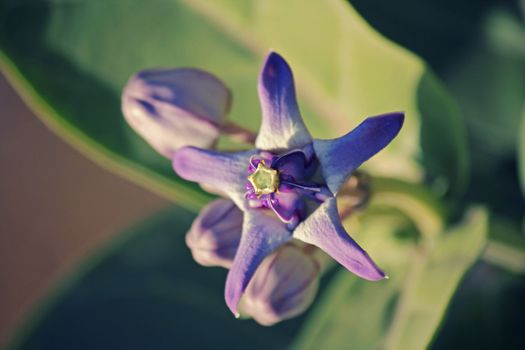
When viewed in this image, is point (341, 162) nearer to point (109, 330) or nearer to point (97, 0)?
point (97, 0)

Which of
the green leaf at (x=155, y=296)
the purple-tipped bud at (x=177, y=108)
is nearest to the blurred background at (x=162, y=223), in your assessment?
the green leaf at (x=155, y=296)

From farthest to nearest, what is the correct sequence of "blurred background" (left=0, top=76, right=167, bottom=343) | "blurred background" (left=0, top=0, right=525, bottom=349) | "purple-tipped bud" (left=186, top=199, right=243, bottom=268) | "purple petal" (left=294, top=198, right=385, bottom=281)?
"blurred background" (left=0, top=76, right=167, bottom=343) < "blurred background" (left=0, top=0, right=525, bottom=349) < "purple-tipped bud" (left=186, top=199, right=243, bottom=268) < "purple petal" (left=294, top=198, right=385, bottom=281)

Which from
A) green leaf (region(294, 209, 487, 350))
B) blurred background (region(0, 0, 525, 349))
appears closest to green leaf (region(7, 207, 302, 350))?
blurred background (region(0, 0, 525, 349))

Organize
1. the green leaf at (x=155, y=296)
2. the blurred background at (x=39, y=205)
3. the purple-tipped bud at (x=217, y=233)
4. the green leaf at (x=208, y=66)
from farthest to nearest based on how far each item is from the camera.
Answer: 1. the blurred background at (x=39, y=205)
2. the green leaf at (x=155, y=296)
3. the green leaf at (x=208, y=66)
4. the purple-tipped bud at (x=217, y=233)

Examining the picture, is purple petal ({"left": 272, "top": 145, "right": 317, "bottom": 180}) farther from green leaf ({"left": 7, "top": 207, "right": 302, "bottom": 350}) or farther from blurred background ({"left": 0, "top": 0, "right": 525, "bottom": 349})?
green leaf ({"left": 7, "top": 207, "right": 302, "bottom": 350})

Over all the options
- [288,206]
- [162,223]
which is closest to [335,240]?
[288,206]

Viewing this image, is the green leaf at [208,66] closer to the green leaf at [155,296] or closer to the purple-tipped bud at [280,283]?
the purple-tipped bud at [280,283]
